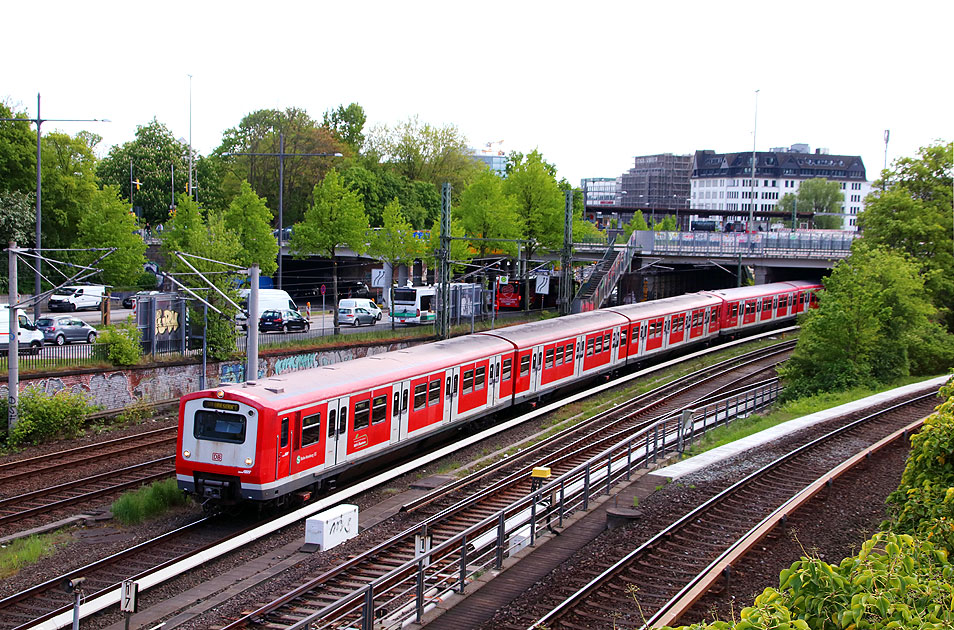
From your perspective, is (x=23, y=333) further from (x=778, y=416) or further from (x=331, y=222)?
(x=778, y=416)

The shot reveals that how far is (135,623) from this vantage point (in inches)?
502

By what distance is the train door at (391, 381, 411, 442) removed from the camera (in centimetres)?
2092

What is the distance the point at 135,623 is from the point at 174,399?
20.0 meters

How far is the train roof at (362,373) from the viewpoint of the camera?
17734 millimetres

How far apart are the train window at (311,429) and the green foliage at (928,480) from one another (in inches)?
421

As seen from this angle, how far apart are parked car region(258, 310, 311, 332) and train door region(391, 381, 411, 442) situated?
2402cm

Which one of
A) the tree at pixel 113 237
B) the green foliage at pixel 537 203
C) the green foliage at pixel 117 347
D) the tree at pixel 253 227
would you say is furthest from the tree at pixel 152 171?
the green foliage at pixel 117 347

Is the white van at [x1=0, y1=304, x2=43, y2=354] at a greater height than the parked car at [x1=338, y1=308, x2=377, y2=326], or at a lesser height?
greater

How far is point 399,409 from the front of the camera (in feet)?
69.5

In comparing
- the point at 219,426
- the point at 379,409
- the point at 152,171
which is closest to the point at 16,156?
the point at 152,171

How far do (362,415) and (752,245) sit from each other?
43701 millimetres

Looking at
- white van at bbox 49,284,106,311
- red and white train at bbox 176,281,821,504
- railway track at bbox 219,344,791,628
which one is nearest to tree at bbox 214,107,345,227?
white van at bbox 49,284,106,311

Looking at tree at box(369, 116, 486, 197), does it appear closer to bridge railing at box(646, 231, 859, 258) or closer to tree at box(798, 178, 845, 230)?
bridge railing at box(646, 231, 859, 258)

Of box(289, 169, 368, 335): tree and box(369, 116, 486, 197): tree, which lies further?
box(369, 116, 486, 197): tree
